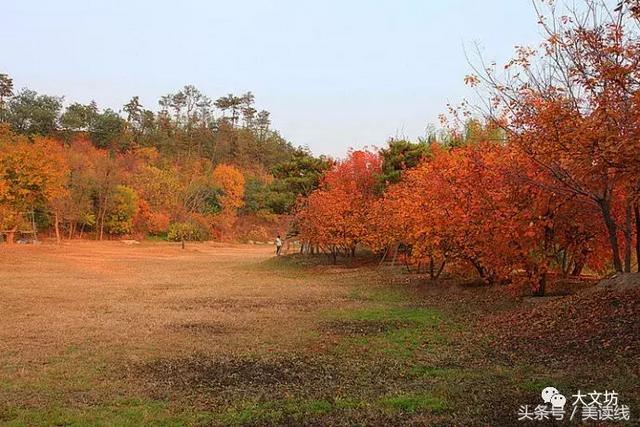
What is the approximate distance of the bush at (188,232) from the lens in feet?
171

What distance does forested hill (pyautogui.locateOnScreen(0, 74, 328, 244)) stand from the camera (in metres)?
34.8

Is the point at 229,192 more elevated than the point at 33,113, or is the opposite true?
the point at 33,113

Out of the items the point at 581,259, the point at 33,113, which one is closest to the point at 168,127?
the point at 33,113

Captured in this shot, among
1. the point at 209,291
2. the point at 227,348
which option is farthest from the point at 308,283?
the point at 227,348

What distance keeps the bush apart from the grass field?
36.8m

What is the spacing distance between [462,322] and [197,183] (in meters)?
47.5

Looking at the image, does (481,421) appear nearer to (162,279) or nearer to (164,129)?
(162,279)

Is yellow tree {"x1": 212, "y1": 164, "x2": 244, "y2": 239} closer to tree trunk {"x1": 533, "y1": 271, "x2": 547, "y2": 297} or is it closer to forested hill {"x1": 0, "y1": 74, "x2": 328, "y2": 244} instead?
forested hill {"x1": 0, "y1": 74, "x2": 328, "y2": 244}

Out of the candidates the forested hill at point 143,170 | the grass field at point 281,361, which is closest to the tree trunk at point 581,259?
the grass field at point 281,361

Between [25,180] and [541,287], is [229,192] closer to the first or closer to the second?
[25,180]

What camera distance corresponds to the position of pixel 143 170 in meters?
52.2

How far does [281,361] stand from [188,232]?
46.2 meters

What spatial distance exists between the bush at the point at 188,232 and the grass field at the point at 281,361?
1451 inches

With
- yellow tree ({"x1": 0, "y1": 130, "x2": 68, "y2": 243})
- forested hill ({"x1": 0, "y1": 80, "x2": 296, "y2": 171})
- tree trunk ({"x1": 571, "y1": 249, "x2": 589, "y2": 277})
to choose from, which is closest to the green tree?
forested hill ({"x1": 0, "y1": 80, "x2": 296, "y2": 171})
